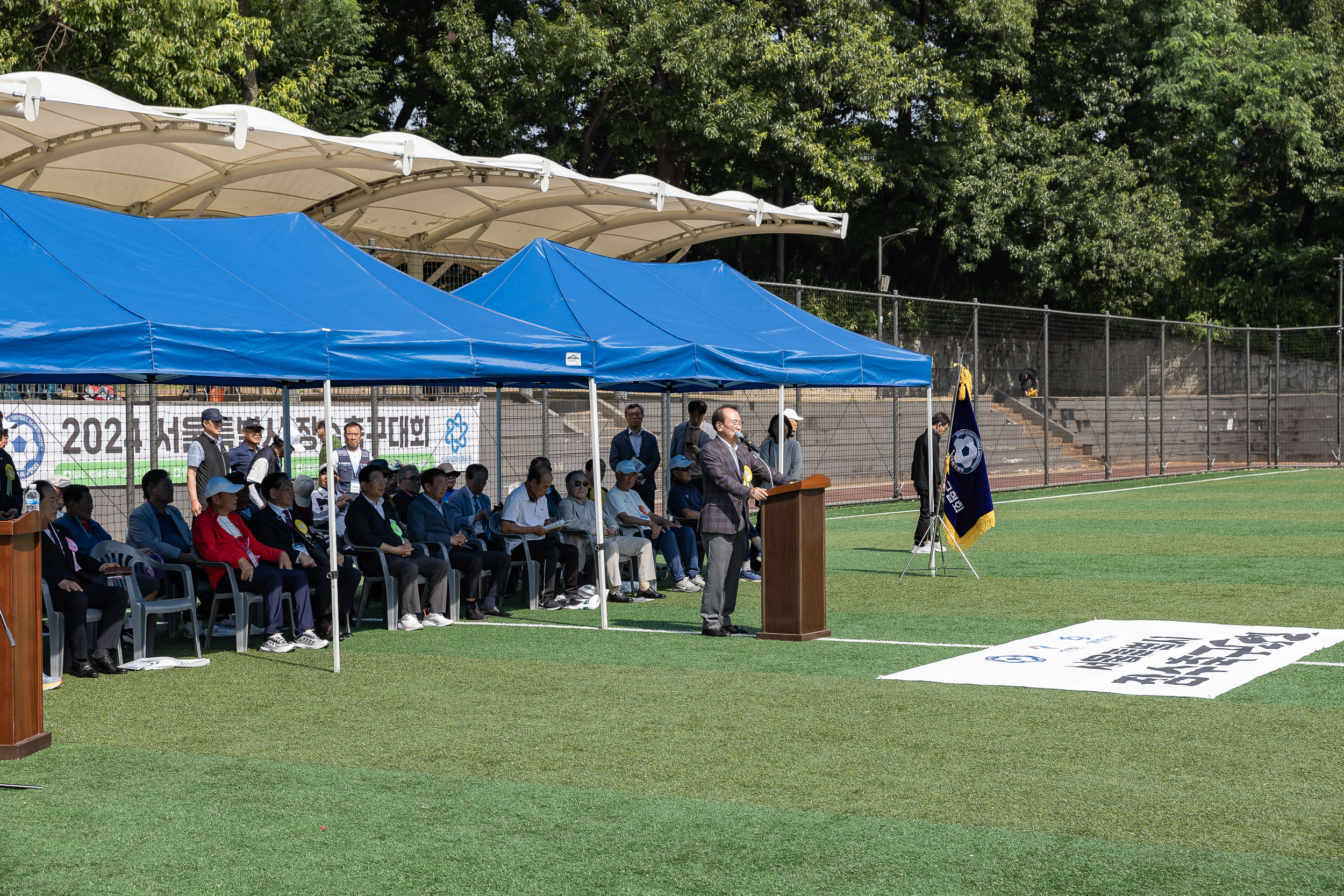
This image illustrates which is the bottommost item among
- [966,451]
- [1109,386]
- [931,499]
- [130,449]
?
[931,499]

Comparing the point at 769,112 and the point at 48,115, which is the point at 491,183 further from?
the point at 769,112

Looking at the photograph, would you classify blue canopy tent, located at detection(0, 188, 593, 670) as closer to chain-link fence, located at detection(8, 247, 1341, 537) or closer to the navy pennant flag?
chain-link fence, located at detection(8, 247, 1341, 537)

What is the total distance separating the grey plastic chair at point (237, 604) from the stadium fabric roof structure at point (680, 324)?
Answer: 10.0 ft

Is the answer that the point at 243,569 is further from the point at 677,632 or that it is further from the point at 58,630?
the point at 677,632

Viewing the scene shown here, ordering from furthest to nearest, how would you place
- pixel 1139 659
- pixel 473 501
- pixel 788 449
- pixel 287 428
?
pixel 788 449 → pixel 473 501 → pixel 287 428 → pixel 1139 659

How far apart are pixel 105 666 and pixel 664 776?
14.7 feet

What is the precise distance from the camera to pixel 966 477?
13430mm

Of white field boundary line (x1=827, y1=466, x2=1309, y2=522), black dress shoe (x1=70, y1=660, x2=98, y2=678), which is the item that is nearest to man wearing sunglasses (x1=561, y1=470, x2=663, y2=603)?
black dress shoe (x1=70, y1=660, x2=98, y2=678)

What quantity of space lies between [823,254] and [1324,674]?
1564 inches

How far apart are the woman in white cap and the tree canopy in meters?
15.8

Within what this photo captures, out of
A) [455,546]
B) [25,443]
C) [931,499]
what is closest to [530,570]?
[455,546]

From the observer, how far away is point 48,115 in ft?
49.1

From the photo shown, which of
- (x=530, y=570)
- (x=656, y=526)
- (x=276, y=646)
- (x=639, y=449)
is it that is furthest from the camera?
(x=639, y=449)

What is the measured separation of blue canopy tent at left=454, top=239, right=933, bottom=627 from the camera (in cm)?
1171
